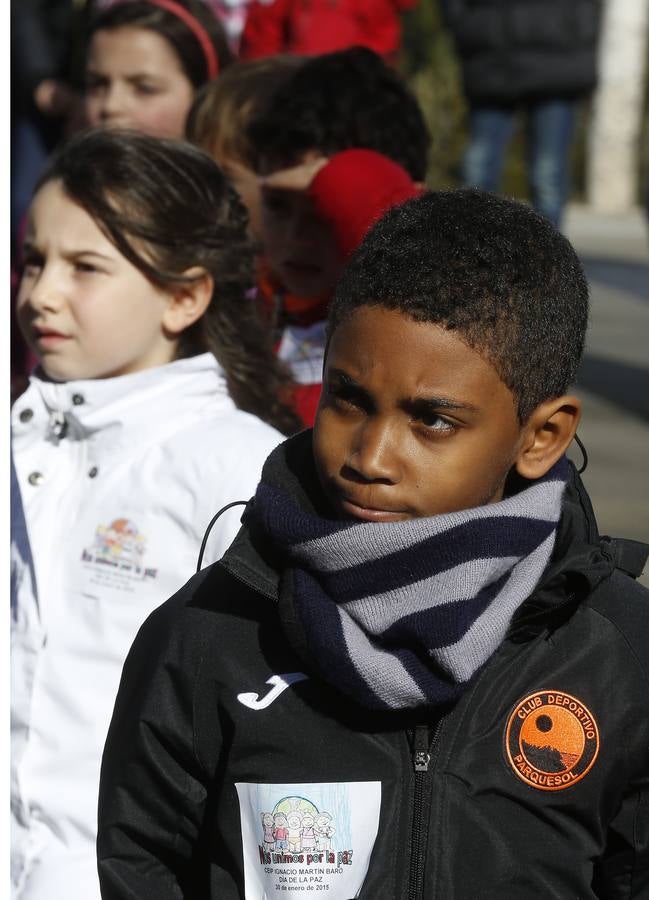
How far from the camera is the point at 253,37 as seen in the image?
5.98 metres

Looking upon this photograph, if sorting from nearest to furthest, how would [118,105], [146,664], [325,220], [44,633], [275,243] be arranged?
1. [146,664]
2. [44,633]
3. [325,220]
4. [275,243]
5. [118,105]

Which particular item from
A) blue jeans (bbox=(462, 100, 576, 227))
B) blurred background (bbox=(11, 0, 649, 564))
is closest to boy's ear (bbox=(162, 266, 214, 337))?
blurred background (bbox=(11, 0, 649, 564))

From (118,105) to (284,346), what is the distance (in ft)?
Answer: 5.31

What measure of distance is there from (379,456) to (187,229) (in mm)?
1425

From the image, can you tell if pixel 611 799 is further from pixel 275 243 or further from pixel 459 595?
pixel 275 243

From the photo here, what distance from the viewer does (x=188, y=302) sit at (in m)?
3.22

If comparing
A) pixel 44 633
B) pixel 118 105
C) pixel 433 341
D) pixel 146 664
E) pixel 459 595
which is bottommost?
pixel 44 633

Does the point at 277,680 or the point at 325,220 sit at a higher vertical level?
the point at 325,220

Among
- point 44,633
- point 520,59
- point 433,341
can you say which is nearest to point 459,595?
point 433,341

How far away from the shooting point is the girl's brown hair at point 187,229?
10.2 ft

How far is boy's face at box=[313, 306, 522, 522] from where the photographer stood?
6.27 ft

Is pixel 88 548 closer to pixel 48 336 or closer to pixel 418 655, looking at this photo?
pixel 48 336

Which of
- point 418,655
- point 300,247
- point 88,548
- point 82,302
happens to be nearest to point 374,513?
point 418,655

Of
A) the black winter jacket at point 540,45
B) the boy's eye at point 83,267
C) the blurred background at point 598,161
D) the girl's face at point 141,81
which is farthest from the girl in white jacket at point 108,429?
the black winter jacket at point 540,45
